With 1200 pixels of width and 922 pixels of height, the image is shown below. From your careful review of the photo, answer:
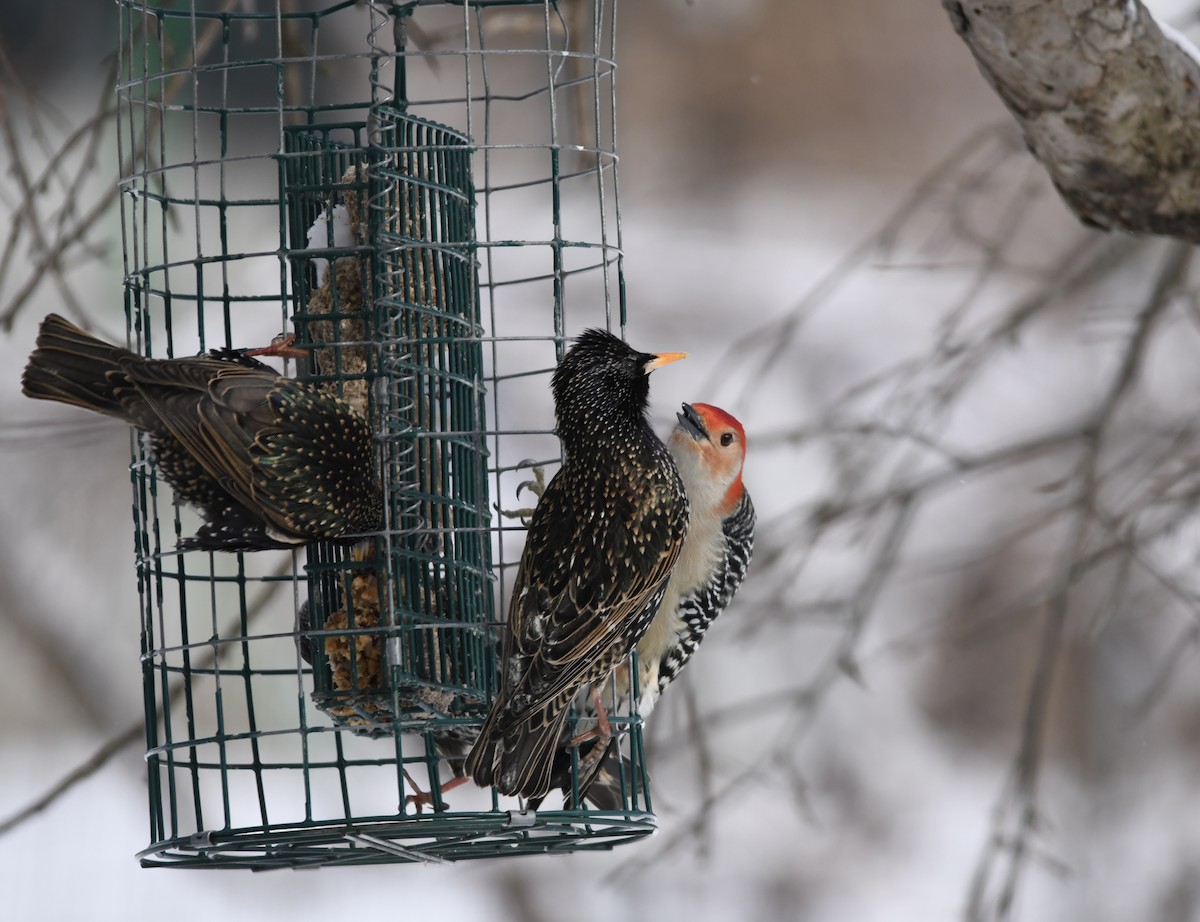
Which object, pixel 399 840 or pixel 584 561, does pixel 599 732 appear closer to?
pixel 584 561

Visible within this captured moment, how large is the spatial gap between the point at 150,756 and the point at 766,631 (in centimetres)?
438

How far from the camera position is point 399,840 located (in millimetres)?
3900

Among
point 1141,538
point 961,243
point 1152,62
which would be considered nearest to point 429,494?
point 1152,62

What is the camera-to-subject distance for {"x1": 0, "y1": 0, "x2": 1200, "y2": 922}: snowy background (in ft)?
24.0

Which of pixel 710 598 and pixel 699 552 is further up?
pixel 699 552

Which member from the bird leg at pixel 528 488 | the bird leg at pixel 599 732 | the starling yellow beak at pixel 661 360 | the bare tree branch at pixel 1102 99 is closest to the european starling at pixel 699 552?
the bird leg at pixel 599 732

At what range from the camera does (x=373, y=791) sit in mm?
7672

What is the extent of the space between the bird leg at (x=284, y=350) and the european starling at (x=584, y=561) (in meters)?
0.68

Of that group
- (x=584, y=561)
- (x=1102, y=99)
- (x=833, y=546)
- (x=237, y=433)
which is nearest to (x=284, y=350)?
(x=237, y=433)

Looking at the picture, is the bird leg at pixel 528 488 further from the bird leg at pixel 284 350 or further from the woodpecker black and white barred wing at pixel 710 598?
the bird leg at pixel 284 350

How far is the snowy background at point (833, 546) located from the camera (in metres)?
7.31

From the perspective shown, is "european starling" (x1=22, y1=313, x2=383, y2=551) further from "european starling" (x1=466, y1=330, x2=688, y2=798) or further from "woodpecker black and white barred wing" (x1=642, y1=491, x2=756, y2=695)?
"woodpecker black and white barred wing" (x1=642, y1=491, x2=756, y2=695)

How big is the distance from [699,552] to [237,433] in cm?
164

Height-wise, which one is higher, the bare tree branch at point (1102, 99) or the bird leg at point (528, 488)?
the bare tree branch at point (1102, 99)
